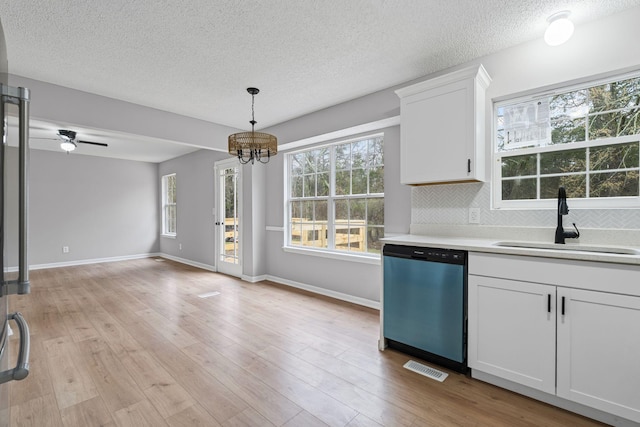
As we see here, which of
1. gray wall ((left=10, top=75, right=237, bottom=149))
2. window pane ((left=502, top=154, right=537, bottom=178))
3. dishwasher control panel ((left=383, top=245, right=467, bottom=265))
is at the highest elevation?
gray wall ((left=10, top=75, right=237, bottom=149))

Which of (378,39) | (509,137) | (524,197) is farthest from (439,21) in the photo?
(524,197)

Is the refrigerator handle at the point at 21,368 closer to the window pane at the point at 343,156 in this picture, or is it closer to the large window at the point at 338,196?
the large window at the point at 338,196

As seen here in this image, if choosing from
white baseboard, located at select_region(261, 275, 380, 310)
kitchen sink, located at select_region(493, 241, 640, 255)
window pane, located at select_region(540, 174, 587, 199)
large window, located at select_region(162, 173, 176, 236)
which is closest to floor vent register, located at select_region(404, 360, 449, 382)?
kitchen sink, located at select_region(493, 241, 640, 255)

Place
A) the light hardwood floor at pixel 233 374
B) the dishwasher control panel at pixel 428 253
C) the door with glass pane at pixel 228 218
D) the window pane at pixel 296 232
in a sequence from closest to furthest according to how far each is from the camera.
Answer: the light hardwood floor at pixel 233 374, the dishwasher control panel at pixel 428 253, the window pane at pixel 296 232, the door with glass pane at pixel 228 218

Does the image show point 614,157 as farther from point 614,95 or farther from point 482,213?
point 482,213

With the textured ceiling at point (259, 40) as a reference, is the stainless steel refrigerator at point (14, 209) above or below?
below

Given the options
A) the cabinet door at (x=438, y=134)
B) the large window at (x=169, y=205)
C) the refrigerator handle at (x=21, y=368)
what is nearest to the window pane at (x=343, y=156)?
the cabinet door at (x=438, y=134)

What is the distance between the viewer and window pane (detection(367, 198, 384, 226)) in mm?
3598

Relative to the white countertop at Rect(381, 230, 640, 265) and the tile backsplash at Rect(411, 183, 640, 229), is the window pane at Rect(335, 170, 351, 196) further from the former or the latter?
the white countertop at Rect(381, 230, 640, 265)

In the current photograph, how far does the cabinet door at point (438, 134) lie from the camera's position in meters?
2.39

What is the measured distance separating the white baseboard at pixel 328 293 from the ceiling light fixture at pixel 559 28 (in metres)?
2.88

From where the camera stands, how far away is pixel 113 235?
23.2ft

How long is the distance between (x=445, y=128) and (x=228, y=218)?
4205mm

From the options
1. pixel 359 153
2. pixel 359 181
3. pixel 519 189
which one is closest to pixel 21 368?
pixel 519 189
